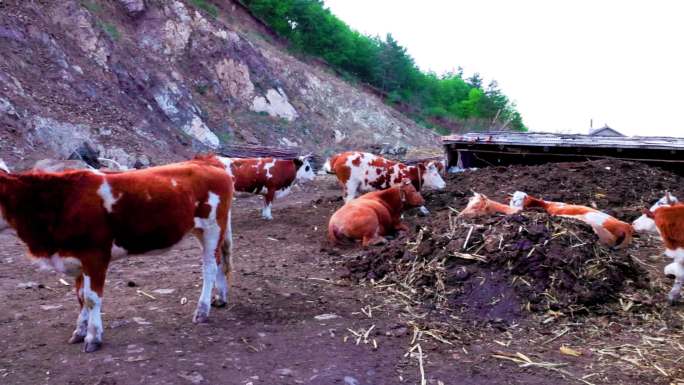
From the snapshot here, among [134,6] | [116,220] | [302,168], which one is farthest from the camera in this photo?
[134,6]

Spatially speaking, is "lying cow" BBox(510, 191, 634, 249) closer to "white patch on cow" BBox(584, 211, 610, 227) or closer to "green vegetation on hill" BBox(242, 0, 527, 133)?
"white patch on cow" BBox(584, 211, 610, 227)

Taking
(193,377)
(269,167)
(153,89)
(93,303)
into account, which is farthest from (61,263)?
(153,89)

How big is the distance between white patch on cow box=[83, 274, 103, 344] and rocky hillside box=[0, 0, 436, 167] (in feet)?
40.7

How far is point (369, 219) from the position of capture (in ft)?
34.1

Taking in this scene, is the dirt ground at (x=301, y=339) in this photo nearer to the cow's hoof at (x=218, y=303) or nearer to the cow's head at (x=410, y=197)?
the cow's hoof at (x=218, y=303)

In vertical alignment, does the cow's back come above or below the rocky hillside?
below

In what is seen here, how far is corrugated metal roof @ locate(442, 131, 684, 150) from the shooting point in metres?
16.3

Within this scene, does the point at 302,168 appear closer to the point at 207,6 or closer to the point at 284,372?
the point at 284,372

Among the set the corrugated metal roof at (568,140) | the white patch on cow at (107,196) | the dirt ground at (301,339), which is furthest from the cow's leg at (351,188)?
the white patch on cow at (107,196)

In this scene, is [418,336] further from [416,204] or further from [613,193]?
[613,193]

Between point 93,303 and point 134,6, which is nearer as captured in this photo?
point 93,303

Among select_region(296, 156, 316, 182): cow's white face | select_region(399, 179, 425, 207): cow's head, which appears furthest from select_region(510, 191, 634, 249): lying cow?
select_region(296, 156, 316, 182): cow's white face

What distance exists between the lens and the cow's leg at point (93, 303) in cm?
526

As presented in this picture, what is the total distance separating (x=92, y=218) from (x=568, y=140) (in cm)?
1587
